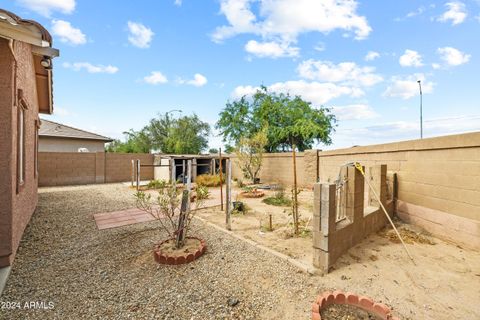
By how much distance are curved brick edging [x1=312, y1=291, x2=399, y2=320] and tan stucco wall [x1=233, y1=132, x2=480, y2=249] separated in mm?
2862

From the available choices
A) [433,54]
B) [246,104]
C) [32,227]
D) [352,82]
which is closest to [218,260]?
[32,227]

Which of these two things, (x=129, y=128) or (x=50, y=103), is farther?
(x=129, y=128)

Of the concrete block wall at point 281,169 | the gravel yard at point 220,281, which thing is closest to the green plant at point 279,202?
the gravel yard at point 220,281

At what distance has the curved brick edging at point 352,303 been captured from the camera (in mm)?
2010

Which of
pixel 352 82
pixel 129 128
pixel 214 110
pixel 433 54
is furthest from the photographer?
pixel 129 128

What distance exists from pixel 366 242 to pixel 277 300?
238cm

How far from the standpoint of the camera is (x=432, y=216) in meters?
4.23

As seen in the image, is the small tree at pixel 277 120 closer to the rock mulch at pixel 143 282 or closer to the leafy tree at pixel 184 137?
the leafy tree at pixel 184 137

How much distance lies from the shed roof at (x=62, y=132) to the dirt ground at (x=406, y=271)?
14.4 metres

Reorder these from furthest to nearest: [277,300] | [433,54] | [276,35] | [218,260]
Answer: [276,35] → [433,54] → [218,260] → [277,300]

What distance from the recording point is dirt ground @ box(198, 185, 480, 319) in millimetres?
2250

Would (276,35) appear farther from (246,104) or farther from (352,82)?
(246,104)

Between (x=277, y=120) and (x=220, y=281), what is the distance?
50.1ft

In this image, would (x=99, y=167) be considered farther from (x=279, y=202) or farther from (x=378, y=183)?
(x=378, y=183)
